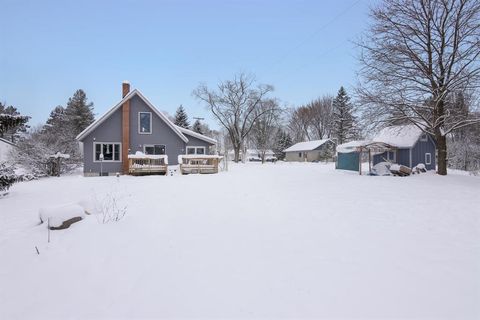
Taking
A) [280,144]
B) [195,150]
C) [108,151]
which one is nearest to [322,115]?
[280,144]

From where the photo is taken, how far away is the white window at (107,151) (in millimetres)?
19641

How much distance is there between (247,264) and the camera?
3764mm

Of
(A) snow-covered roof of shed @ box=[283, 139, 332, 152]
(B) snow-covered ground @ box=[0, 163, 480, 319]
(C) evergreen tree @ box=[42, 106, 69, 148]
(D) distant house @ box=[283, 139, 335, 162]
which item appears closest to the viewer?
(B) snow-covered ground @ box=[0, 163, 480, 319]

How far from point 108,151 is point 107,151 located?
0.23 ft

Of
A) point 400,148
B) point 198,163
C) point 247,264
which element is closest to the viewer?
point 247,264

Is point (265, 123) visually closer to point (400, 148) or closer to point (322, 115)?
point (322, 115)

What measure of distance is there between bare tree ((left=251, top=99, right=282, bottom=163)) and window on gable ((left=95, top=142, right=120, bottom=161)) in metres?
27.8

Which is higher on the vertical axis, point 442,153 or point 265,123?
point 265,123

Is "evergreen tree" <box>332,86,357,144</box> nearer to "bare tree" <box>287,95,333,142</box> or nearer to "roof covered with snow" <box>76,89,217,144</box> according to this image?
"bare tree" <box>287,95,333,142</box>

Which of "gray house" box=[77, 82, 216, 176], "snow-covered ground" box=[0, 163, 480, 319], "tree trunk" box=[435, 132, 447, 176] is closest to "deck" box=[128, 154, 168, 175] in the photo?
"gray house" box=[77, 82, 216, 176]

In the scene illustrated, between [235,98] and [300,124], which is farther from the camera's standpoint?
[300,124]

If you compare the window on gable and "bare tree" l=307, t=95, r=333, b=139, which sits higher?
"bare tree" l=307, t=95, r=333, b=139

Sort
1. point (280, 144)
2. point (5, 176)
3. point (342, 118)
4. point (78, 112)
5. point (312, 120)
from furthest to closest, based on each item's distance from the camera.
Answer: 1. point (312, 120)
2. point (280, 144)
3. point (342, 118)
4. point (78, 112)
5. point (5, 176)

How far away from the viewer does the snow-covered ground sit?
2795mm
